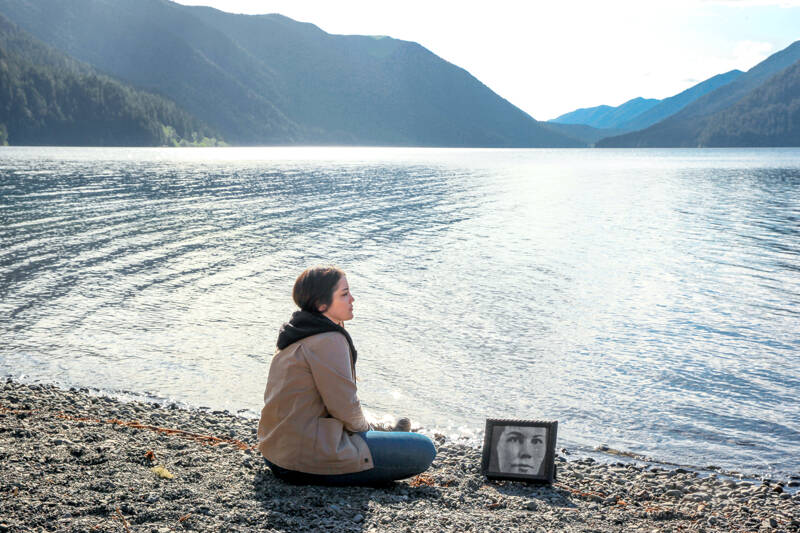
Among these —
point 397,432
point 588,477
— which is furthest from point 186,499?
point 588,477

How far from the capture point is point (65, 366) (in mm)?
11844

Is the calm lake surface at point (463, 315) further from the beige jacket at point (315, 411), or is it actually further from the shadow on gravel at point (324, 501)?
the beige jacket at point (315, 411)

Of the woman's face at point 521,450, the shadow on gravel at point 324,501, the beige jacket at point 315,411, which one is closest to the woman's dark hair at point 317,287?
the beige jacket at point 315,411

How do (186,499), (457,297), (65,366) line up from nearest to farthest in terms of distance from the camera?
(186,499) → (65,366) → (457,297)

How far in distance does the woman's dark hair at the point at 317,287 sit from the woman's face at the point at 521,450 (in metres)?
2.62

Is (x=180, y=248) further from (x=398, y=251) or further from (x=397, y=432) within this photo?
(x=397, y=432)

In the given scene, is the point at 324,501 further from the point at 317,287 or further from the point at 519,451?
the point at 519,451

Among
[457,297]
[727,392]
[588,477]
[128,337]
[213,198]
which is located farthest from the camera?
[213,198]

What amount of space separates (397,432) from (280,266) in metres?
16.4

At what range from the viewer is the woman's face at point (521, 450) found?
6906 millimetres

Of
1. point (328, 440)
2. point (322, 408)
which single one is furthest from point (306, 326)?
point (328, 440)

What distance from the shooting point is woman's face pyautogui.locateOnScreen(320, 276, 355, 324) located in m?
5.58

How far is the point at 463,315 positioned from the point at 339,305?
10571 millimetres

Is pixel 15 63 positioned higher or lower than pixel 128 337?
higher
